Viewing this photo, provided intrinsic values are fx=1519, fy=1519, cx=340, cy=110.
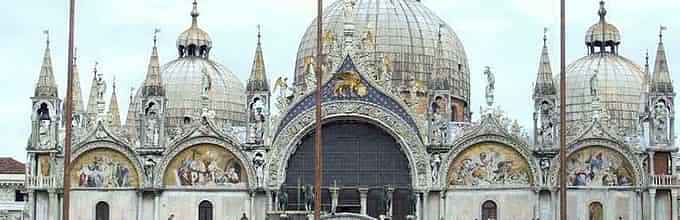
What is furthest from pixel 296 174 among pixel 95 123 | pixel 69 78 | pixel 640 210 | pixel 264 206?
pixel 69 78

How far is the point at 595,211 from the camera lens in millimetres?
61656

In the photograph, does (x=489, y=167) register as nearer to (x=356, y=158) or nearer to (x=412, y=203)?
(x=412, y=203)

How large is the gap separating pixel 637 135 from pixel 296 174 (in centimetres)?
1424

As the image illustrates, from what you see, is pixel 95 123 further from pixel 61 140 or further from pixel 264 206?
pixel 264 206

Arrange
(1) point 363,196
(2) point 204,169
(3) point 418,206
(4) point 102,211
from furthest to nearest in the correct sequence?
(4) point 102,211 < (2) point 204,169 < (1) point 363,196 < (3) point 418,206

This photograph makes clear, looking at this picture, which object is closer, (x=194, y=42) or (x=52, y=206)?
(x=52, y=206)

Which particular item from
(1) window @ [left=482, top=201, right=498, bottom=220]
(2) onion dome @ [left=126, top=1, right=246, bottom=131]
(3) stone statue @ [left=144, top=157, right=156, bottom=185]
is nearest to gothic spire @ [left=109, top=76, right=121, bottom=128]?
(2) onion dome @ [left=126, top=1, right=246, bottom=131]

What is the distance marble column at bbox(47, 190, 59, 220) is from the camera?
6209 centimetres

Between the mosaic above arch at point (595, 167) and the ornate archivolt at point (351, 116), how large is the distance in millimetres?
6030

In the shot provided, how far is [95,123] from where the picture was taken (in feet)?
206

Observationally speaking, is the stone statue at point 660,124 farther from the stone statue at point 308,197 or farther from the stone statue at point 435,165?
the stone statue at point 308,197

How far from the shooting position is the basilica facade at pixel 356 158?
61.4m

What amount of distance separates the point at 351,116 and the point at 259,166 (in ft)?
14.0

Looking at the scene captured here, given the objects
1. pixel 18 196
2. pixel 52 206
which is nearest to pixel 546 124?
pixel 52 206
